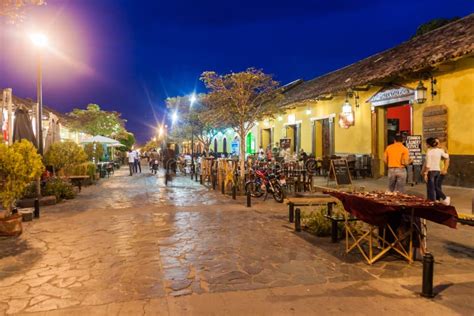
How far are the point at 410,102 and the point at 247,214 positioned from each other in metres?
8.23

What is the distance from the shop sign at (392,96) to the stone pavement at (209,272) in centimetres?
751

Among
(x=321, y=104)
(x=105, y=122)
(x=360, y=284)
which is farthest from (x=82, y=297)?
(x=105, y=122)

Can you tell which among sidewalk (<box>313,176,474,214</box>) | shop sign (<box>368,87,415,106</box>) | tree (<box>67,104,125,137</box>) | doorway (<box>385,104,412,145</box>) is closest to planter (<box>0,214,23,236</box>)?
sidewalk (<box>313,176,474,214</box>)

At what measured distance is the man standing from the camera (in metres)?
8.88

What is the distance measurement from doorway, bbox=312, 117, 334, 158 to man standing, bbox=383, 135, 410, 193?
1181 cm

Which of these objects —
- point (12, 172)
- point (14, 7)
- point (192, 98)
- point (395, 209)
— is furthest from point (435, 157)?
point (192, 98)

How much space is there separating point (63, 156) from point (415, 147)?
11642 mm

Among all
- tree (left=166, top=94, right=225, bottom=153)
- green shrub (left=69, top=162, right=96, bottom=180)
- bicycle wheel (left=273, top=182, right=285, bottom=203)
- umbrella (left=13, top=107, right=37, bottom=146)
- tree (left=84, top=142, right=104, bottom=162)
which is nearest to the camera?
bicycle wheel (left=273, top=182, right=285, bottom=203)

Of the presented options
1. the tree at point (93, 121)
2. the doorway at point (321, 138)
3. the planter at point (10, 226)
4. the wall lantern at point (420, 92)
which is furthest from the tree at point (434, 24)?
the tree at point (93, 121)

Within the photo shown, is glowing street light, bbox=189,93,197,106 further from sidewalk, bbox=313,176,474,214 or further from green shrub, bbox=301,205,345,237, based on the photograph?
green shrub, bbox=301,205,345,237

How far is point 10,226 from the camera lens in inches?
288

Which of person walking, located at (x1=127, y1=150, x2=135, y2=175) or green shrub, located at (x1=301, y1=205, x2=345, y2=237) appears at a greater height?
person walking, located at (x1=127, y1=150, x2=135, y2=175)

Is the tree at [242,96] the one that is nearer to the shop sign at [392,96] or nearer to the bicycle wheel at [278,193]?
the bicycle wheel at [278,193]

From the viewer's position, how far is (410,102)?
1437cm
